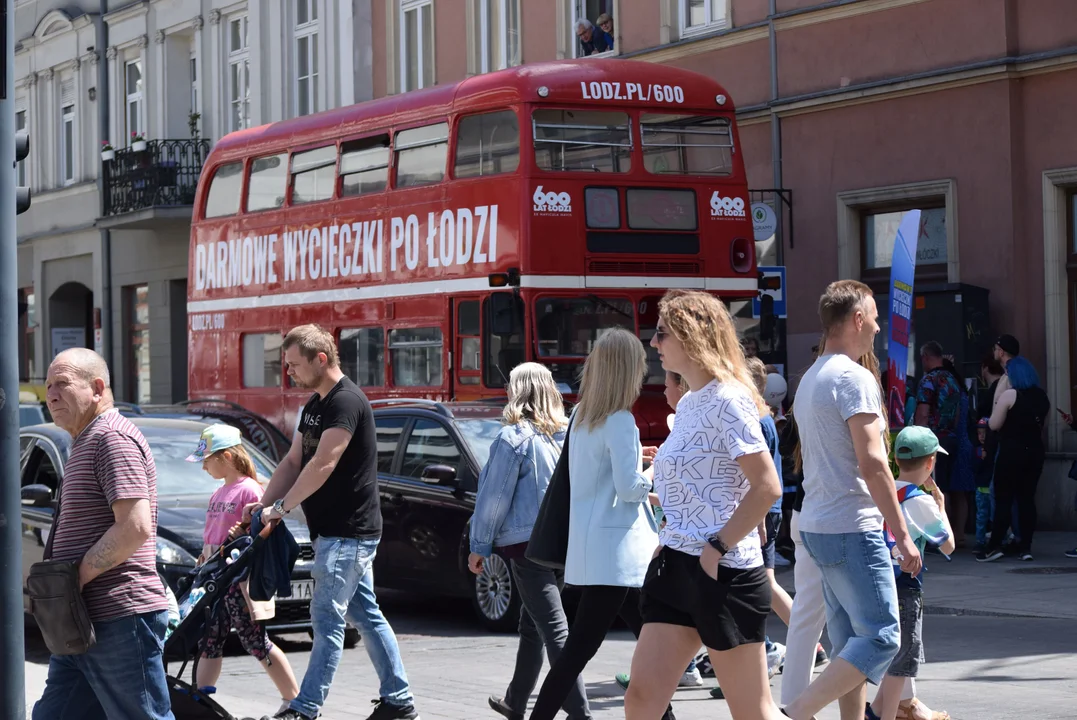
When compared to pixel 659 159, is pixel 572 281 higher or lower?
lower

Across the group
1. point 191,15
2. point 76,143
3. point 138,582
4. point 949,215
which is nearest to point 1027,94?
point 949,215

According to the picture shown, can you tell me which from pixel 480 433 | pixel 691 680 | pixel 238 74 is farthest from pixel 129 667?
pixel 238 74

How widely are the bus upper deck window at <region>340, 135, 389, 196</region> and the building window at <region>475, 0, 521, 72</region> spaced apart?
7243 millimetres

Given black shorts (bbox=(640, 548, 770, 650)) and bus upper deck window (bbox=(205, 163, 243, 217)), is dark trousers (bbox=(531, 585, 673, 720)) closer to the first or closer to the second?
black shorts (bbox=(640, 548, 770, 650))

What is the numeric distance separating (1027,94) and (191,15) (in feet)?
65.0

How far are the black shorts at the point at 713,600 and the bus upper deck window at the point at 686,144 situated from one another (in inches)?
427

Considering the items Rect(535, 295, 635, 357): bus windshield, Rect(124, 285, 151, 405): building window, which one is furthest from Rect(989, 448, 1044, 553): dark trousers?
Rect(124, 285, 151, 405): building window

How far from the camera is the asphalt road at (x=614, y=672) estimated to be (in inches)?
346

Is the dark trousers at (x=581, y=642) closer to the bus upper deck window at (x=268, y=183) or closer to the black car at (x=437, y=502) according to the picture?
A: the black car at (x=437, y=502)

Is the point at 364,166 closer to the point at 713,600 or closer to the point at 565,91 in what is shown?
the point at 565,91

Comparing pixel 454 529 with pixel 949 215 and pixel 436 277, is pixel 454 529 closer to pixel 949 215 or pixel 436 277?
pixel 436 277

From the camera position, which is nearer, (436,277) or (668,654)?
(668,654)

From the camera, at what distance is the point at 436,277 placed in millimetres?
16938

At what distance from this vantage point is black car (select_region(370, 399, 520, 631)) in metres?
12.1
